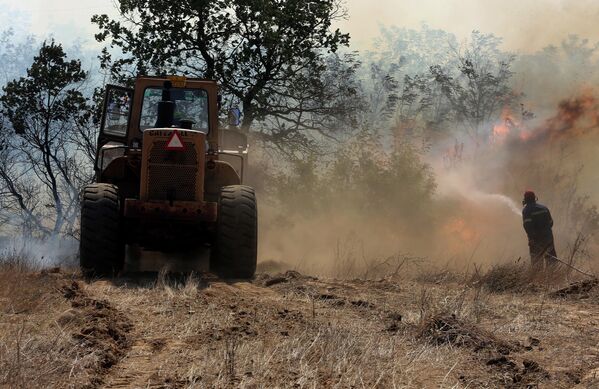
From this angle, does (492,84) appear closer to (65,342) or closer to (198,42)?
(198,42)

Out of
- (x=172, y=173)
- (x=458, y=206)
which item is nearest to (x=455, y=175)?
(x=458, y=206)

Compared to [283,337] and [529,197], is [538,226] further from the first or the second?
[283,337]

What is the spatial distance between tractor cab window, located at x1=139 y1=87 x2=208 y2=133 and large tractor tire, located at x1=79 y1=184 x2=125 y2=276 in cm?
186

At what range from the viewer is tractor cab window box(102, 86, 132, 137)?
989 cm

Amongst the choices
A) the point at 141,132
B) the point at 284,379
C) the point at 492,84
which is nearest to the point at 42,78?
the point at 141,132

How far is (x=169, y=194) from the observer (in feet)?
28.5

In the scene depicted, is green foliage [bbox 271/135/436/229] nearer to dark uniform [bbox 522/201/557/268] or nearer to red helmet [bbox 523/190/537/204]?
red helmet [bbox 523/190/537/204]

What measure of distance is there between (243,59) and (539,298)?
39.2 ft

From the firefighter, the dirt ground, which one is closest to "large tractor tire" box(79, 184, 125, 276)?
the dirt ground

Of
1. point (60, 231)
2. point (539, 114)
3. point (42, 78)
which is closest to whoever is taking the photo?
point (42, 78)

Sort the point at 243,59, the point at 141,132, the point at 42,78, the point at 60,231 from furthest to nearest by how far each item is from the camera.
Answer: the point at 60,231 < the point at 42,78 < the point at 243,59 < the point at 141,132

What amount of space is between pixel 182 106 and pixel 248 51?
8.06 meters

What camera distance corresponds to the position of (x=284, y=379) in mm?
3830

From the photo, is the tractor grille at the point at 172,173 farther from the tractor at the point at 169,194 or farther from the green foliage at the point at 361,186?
the green foliage at the point at 361,186
